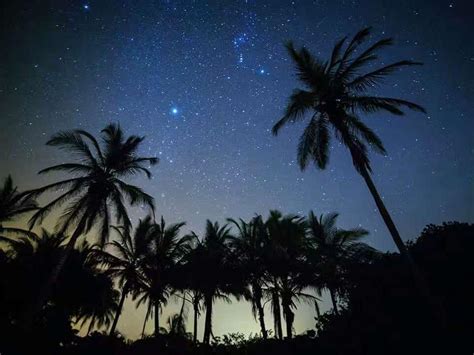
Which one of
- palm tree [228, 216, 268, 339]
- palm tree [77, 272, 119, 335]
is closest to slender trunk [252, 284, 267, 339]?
palm tree [228, 216, 268, 339]

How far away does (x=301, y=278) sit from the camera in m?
22.7

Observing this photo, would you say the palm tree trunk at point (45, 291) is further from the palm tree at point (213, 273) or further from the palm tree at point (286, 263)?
the palm tree at point (286, 263)

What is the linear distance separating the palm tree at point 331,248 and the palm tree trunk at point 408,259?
10626mm

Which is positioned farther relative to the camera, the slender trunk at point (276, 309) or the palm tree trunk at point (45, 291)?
the slender trunk at point (276, 309)

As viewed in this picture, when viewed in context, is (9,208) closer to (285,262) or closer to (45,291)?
(45,291)

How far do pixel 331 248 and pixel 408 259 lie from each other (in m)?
14.7

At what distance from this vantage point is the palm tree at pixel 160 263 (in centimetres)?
2552

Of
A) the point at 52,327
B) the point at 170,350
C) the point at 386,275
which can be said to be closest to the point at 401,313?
the point at 386,275

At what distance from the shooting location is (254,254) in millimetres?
A: 24422

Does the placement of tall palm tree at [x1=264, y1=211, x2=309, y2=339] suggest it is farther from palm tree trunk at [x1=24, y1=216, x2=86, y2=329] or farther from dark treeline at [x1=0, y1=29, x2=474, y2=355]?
palm tree trunk at [x1=24, y1=216, x2=86, y2=329]

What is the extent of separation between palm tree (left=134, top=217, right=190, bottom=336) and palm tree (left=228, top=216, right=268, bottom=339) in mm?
4804

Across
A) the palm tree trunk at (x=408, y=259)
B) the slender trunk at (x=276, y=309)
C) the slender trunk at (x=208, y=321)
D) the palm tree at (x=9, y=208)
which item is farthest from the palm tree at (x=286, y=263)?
the palm tree at (x=9, y=208)

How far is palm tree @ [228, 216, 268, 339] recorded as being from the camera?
23.3 meters

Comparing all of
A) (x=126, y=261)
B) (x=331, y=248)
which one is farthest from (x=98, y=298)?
(x=331, y=248)
